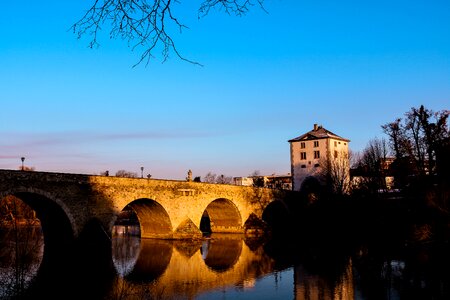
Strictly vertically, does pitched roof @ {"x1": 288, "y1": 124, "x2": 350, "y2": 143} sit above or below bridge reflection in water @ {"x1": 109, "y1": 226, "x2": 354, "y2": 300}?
above

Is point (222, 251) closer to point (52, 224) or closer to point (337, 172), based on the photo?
point (52, 224)

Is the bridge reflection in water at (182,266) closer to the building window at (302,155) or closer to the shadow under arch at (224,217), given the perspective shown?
the shadow under arch at (224,217)

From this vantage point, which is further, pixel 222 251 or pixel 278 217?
pixel 278 217

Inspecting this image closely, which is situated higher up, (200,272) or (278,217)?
(278,217)

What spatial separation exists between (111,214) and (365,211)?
22.8 m

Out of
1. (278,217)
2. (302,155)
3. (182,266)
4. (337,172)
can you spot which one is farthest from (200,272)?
(302,155)

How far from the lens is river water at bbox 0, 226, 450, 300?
15375 mm

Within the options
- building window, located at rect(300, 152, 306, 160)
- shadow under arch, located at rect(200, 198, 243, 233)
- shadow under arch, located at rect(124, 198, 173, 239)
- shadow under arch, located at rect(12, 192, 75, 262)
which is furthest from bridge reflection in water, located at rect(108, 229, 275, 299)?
building window, located at rect(300, 152, 306, 160)

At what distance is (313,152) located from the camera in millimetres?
58594

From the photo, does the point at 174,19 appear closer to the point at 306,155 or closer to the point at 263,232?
the point at 263,232

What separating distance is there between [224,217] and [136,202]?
1265 centimetres

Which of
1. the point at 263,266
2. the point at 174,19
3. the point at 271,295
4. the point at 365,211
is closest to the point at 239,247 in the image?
the point at 263,266

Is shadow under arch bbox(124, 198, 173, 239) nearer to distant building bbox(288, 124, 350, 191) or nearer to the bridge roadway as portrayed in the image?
the bridge roadway

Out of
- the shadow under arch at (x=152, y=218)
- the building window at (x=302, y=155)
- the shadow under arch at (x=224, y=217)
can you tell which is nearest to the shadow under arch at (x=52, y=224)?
the shadow under arch at (x=152, y=218)
